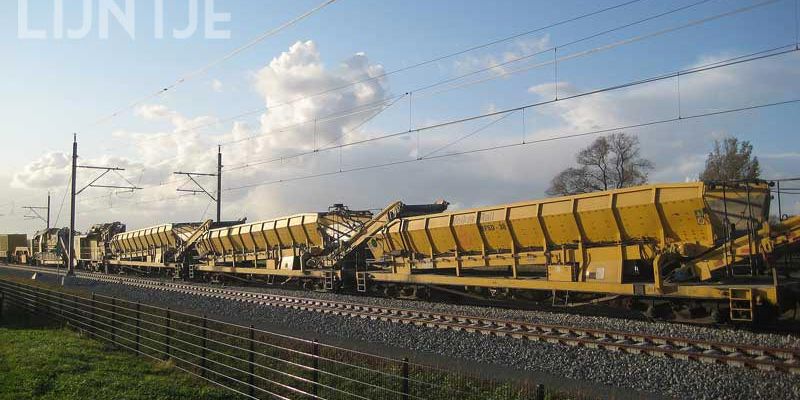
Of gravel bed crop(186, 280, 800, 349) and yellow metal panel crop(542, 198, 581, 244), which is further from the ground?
yellow metal panel crop(542, 198, 581, 244)

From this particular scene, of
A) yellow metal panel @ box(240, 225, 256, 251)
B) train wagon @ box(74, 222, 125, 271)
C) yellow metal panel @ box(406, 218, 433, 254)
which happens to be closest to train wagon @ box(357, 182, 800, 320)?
yellow metal panel @ box(406, 218, 433, 254)

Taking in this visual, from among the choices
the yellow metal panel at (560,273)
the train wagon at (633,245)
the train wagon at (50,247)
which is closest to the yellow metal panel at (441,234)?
the train wagon at (633,245)

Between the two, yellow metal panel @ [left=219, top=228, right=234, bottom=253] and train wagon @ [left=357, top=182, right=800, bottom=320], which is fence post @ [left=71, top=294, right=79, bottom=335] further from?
yellow metal panel @ [left=219, top=228, right=234, bottom=253]

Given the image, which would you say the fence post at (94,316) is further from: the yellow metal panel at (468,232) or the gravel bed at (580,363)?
the yellow metal panel at (468,232)

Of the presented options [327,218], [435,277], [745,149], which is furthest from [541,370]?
[745,149]

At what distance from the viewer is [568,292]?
1597 cm

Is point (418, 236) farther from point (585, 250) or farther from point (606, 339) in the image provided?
point (606, 339)

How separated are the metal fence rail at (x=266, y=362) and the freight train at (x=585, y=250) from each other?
25.1 ft

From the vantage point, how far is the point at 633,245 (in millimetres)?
14820

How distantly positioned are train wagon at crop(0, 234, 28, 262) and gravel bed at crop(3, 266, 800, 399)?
2699 inches

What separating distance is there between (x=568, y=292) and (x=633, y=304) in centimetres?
185

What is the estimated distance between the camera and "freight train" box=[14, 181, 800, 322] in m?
12.9

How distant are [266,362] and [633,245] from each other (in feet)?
31.2

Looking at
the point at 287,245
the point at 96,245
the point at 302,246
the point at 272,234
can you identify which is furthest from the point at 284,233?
the point at 96,245
